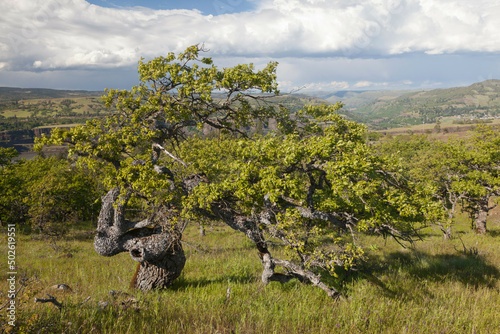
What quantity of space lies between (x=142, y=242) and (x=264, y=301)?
4.63 metres

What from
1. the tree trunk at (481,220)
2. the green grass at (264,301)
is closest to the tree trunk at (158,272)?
the green grass at (264,301)

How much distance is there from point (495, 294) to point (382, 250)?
9.00 meters

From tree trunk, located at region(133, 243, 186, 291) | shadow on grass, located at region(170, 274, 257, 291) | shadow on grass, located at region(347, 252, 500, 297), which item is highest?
tree trunk, located at region(133, 243, 186, 291)

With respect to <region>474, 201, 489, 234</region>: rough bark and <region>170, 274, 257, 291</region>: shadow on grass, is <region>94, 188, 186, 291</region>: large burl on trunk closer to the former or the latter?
<region>170, 274, 257, 291</region>: shadow on grass

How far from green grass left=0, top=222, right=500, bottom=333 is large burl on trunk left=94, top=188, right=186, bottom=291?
0.74m

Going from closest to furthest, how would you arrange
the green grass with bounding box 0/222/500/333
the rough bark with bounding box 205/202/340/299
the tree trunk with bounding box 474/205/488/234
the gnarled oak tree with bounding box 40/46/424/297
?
1. the green grass with bounding box 0/222/500/333
2. the gnarled oak tree with bounding box 40/46/424/297
3. the rough bark with bounding box 205/202/340/299
4. the tree trunk with bounding box 474/205/488/234

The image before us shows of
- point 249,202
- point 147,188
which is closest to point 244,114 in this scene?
point 249,202

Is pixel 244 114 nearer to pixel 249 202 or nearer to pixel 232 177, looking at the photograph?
pixel 232 177

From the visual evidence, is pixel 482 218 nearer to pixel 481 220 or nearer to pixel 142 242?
pixel 481 220

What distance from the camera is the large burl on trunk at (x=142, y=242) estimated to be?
350 inches

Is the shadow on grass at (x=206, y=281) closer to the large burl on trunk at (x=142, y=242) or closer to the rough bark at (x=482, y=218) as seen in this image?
the large burl on trunk at (x=142, y=242)

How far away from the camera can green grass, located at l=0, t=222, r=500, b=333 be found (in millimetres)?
5102

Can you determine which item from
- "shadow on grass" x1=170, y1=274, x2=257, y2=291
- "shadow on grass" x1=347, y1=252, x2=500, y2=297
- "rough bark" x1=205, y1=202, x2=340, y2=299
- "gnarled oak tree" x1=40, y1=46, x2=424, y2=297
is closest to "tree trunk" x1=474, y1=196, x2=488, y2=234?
"shadow on grass" x1=347, y1=252, x2=500, y2=297

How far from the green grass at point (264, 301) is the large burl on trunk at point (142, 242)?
0.74 meters
